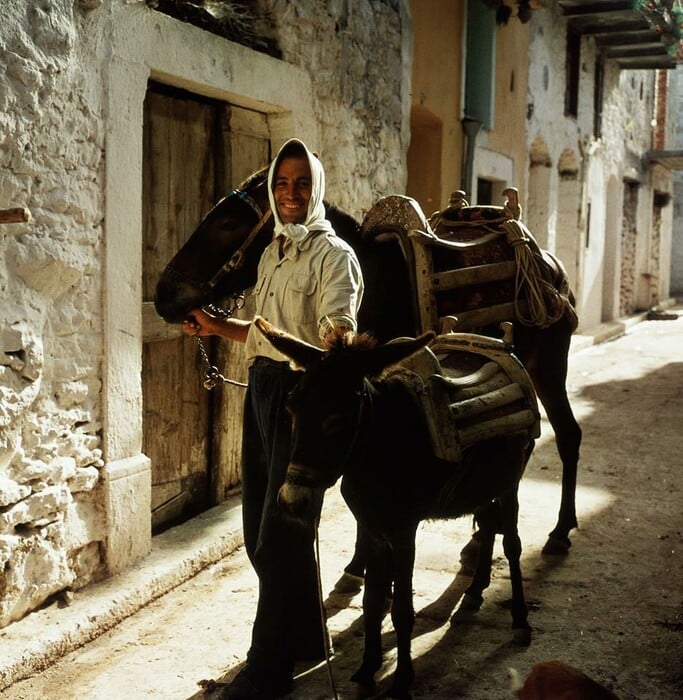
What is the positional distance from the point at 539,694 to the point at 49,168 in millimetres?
3037

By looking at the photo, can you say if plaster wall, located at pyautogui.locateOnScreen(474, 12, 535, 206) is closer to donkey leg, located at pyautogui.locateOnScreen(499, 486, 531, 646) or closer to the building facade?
A: the building facade

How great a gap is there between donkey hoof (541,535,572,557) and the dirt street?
0.19ft

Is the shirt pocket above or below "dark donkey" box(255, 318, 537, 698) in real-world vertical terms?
above

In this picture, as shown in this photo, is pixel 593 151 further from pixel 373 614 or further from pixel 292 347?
pixel 292 347

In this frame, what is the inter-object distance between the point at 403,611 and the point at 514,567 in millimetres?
782

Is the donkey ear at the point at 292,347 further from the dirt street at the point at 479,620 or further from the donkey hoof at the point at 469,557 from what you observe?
the donkey hoof at the point at 469,557

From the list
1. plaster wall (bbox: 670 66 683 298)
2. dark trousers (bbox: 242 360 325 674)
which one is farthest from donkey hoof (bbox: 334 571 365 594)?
plaster wall (bbox: 670 66 683 298)

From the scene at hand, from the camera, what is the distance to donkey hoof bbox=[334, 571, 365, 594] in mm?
4391

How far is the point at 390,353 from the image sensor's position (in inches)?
111

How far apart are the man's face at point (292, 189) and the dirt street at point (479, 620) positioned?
5.90 ft

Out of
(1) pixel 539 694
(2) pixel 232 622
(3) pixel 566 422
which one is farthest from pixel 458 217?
(1) pixel 539 694

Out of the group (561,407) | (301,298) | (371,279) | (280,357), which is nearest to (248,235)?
(301,298)

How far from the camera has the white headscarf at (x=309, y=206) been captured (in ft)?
10.6

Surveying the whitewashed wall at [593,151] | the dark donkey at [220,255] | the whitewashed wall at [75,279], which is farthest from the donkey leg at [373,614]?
the whitewashed wall at [593,151]
